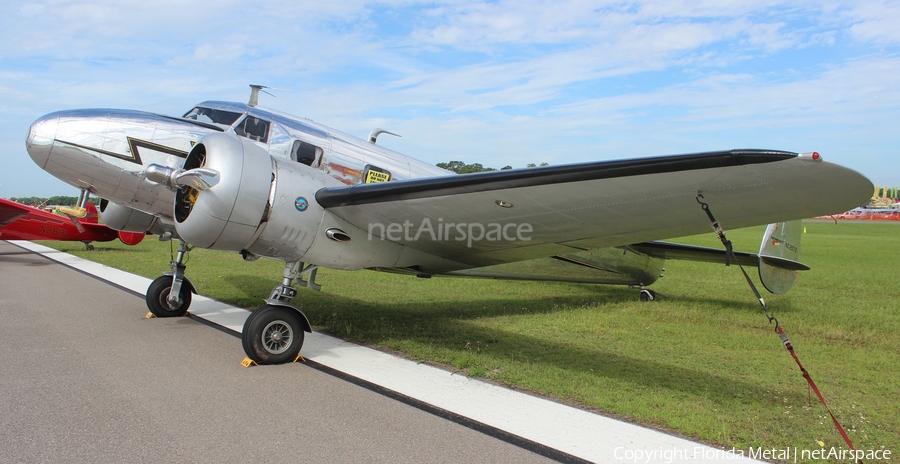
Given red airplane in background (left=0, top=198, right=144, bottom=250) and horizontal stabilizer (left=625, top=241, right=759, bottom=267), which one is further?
red airplane in background (left=0, top=198, right=144, bottom=250)

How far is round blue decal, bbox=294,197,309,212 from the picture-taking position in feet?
16.8

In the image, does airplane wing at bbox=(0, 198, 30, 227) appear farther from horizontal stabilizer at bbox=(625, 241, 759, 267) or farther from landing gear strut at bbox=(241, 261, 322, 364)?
horizontal stabilizer at bbox=(625, 241, 759, 267)

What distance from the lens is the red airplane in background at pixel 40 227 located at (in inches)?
590

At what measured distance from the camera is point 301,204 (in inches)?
202

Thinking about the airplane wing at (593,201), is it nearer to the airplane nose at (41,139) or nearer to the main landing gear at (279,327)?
the main landing gear at (279,327)

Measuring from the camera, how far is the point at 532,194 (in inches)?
163

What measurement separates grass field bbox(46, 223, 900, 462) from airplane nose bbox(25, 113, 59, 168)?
11.9ft

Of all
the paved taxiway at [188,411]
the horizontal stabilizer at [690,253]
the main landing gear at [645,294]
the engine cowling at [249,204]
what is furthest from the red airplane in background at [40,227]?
the horizontal stabilizer at [690,253]

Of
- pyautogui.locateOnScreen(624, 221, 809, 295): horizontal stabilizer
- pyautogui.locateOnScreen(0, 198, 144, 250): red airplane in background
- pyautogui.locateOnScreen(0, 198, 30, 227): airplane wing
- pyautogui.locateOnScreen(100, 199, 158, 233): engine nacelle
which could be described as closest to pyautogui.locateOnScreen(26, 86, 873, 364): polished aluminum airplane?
pyautogui.locateOnScreen(100, 199, 158, 233): engine nacelle

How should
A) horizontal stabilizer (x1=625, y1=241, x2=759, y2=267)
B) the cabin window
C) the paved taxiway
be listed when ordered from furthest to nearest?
1. horizontal stabilizer (x1=625, y1=241, x2=759, y2=267)
2. the cabin window
3. the paved taxiway

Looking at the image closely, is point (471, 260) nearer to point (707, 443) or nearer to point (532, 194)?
point (532, 194)

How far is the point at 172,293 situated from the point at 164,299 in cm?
45


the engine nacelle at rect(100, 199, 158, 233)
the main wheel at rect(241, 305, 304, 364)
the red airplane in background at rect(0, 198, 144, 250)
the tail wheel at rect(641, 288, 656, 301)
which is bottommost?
the red airplane in background at rect(0, 198, 144, 250)

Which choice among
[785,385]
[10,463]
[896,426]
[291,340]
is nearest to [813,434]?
[896,426]
